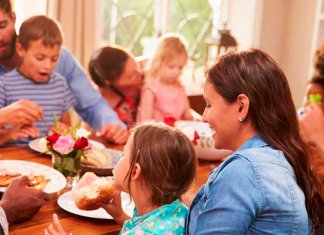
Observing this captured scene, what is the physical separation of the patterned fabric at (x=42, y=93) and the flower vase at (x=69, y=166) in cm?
55

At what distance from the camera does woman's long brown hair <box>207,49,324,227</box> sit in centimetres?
121

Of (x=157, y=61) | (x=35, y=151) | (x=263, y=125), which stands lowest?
(x=35, y=151)

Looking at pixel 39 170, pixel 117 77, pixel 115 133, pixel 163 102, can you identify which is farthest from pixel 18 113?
pixel 163 102

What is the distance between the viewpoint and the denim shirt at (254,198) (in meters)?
1.12

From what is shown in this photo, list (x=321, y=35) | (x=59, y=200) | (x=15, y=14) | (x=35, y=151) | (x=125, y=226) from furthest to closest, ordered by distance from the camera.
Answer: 1. (x=321, y=35)
2. (x=15, y=14)
3. (x=35, y=151)
4. (x=59, y=200)
5. (x=125, y=226)

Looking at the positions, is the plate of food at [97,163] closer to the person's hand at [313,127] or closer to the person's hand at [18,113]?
the person's hand at [18,113]

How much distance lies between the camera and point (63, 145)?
1741 millimetres

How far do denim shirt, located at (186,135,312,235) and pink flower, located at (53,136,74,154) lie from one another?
0.67 metres

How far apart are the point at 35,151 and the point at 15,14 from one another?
605 millimetres

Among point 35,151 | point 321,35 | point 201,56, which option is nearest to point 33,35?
point 35,151

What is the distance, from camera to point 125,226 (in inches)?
54.2

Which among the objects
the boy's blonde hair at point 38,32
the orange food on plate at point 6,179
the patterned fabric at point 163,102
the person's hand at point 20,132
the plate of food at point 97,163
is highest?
the boy's blonde hair at point 38,32

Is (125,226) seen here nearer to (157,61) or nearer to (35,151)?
(35,151)

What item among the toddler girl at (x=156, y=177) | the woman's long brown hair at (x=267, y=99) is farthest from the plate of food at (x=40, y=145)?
the woman's long brown hair at (x=267, y=99)
